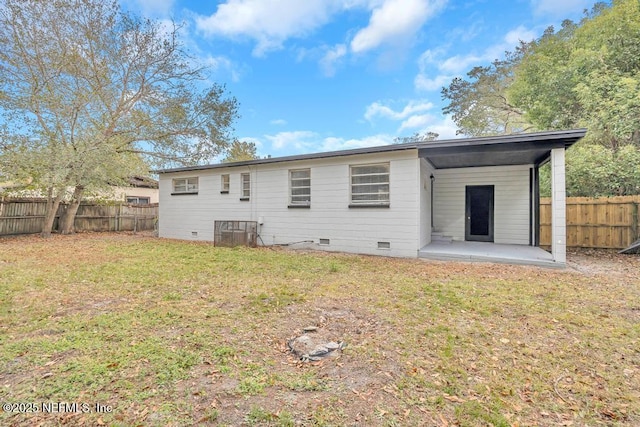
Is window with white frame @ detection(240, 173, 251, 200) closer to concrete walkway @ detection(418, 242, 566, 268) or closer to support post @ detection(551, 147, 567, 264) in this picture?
concrete walkway @ detection(418, 242, 566, 268)

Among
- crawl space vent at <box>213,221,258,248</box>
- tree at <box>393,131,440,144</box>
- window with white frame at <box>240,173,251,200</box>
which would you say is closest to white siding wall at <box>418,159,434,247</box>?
crawl space vent at <box>213,221,258,248</box>

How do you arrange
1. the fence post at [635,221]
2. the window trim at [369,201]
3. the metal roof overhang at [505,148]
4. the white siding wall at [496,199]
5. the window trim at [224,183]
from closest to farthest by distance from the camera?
the metal roof overhang at [505,148] < the window trim at [369,201] < the fence post at [635,221] < the white siding wall at [496,199] < the window trim at [224,183]

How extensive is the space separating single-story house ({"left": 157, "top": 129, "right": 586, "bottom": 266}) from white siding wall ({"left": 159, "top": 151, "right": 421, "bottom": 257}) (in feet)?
0.09

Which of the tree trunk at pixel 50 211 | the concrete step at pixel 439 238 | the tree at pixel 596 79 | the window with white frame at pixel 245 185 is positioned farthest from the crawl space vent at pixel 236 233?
the tree at pixel 596 79

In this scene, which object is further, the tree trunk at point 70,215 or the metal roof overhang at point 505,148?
the tree trunk at point 70,215

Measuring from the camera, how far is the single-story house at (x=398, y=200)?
743 cm

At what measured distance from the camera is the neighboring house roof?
6.31 meters

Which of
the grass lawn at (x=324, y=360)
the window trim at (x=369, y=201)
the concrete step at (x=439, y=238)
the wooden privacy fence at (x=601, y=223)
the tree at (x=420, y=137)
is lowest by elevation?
the grass lawn at (x=324, y=360)

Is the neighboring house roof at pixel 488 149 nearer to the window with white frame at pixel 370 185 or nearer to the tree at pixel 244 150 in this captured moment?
the window with white frame at pixel 370 185

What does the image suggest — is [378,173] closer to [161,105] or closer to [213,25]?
[213,25]

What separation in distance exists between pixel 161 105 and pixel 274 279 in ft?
32.8

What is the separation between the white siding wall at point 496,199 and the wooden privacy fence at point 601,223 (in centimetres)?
107

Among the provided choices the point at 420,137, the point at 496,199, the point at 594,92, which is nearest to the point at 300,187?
the point at 496,199

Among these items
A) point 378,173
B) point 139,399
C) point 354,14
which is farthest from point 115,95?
point 139,399
